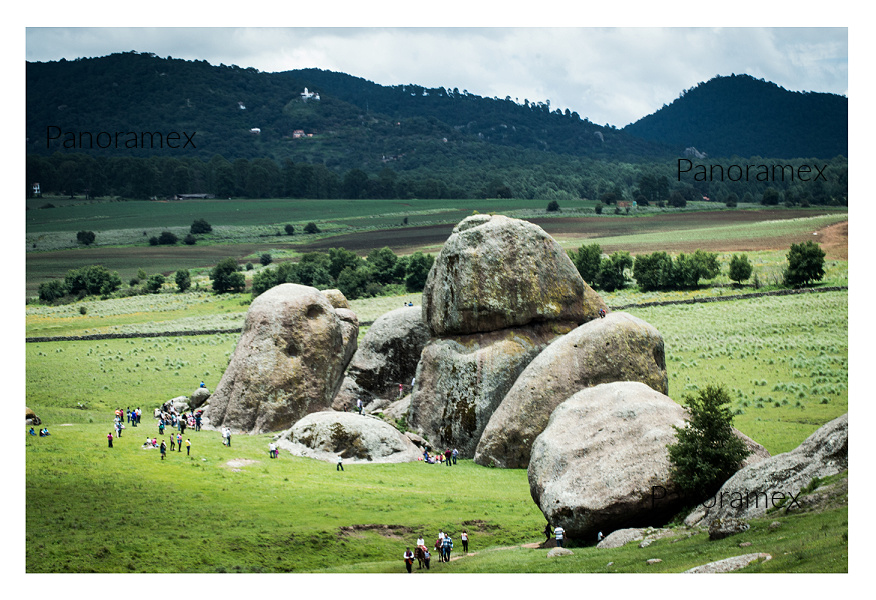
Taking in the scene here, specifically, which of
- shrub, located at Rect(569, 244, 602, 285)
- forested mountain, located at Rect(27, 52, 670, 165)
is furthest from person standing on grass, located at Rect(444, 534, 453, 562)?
shrub, located at Rect(569, 244, 602, 285)

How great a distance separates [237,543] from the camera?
2941 centimetres

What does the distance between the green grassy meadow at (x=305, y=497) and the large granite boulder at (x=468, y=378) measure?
271 centimetres

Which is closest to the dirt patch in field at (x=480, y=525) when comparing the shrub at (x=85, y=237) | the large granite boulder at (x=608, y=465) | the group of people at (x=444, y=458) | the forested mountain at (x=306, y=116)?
the large granite boulder at (x=608, y=465)

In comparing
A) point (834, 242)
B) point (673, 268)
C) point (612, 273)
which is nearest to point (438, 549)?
point (834, 242)

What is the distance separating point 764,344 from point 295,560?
52129mm

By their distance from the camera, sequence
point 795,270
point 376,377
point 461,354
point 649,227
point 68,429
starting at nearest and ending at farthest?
point 68,429 → point 461,354 → point 376,377 → point 795,270 → point 649,227

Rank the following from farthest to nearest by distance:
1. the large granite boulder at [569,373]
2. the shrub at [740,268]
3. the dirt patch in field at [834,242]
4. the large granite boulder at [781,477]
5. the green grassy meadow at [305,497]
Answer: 1. the shrub at [740,268]
2. the dirt patch in field at [834,242]
3. the large granite boulder at [569,373]
4. the green grassy meadow at [305,497]
5. the large granite boulder at [781,477]

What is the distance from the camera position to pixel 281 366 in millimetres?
51000

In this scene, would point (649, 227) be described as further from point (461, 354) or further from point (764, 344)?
point (461, 354)

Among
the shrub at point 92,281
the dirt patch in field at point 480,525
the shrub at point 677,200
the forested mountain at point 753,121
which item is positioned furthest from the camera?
the shrub at point 677,200

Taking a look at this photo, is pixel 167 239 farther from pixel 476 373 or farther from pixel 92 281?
pixel 476 373

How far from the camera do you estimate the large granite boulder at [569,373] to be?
41250 millimetres

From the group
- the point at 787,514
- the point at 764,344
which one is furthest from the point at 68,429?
the point at 764,344

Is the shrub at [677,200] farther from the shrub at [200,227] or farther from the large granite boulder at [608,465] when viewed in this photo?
the large granite boulder at [608,465]
